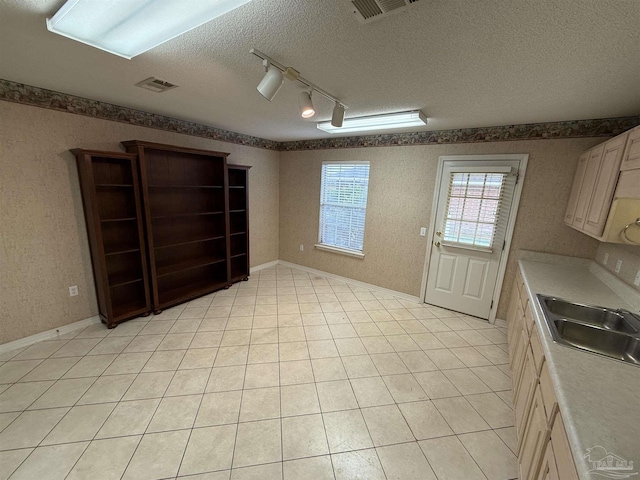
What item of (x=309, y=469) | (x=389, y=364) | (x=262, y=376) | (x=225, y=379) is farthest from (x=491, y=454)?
(x=225, y=379)

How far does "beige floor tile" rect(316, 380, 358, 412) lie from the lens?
6.27 ft

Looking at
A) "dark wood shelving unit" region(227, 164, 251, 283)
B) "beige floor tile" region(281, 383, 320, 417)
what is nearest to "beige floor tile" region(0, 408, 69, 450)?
"beige floor tile" region(281, 383, 320, 417)

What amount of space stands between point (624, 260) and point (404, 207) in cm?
210

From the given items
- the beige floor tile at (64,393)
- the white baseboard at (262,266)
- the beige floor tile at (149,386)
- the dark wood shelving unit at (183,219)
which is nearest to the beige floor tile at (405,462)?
the beige floor tile at (149,386)

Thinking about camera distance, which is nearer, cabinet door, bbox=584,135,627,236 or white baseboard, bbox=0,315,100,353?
cabinet door, bbox=584,135,627,236

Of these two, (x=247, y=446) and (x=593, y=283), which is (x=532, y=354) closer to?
(x=593, y=283)

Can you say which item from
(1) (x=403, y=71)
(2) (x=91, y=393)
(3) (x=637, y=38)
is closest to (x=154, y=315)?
(2) (x=91, y=393)

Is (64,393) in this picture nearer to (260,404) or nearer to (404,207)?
(260,404)

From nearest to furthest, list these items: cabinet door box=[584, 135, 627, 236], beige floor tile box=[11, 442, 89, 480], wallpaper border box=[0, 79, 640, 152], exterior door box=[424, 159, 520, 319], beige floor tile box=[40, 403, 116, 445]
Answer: beige floor tile box=[11, 442, 89, 480]
beige floor tile box=[40, 403, 116, 445]
cabinet door box=[584, 135, 627, 236]
wallpaper border box=[0, 79, 640, 152]
exterior door box=[424, 159, 520, 319]

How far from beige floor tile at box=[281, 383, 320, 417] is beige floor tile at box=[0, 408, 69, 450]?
59.2 inches

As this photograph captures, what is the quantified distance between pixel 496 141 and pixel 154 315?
14.8 feet

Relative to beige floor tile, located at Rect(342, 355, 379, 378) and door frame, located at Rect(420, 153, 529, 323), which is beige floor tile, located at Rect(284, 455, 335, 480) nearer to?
beige floor tile, located at Rect(342, 355, 379, 378)

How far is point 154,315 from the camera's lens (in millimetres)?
3035

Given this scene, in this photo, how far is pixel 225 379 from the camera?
2.12 m
